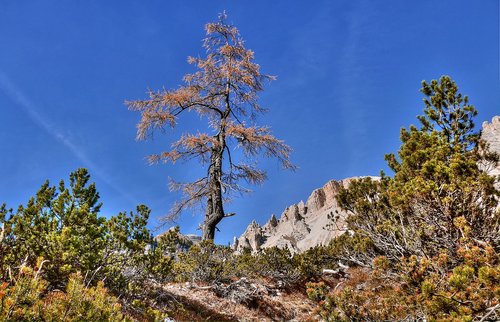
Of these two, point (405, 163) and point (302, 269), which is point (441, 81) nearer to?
point (405, 163)

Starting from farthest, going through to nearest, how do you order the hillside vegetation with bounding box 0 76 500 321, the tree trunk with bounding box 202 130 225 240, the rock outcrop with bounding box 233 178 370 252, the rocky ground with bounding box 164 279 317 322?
the rock outcrop with bounding box 233 178 370 252, the tree trunk with bounding box 202 130 225 240, the rocky ground with bounding box 164 279 317 322, the hillside vegetation with bounding box 0 76 500 321

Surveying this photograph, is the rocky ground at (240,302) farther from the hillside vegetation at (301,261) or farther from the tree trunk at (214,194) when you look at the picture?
the tree trunk at (214,194)

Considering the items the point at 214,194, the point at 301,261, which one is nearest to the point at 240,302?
the point at 301,261

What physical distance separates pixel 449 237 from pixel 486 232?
694mm

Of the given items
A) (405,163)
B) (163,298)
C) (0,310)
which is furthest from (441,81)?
(0,310)

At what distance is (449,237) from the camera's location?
5.74m

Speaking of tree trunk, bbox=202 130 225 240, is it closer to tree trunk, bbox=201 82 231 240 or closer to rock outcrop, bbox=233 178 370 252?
tree trunk, bbox=201 82 231 240

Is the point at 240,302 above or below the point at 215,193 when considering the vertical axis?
below

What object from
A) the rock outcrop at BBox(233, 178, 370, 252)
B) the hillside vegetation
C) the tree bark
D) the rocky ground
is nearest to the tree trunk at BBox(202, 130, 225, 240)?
the tree bark

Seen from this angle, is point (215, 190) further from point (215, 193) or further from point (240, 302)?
point (240, 302)

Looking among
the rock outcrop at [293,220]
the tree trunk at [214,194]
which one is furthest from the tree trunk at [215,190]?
the rock outcrop at [293,220]

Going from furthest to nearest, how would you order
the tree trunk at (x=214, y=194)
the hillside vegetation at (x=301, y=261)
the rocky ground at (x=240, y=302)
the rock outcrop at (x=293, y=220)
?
the rock outcrop at (x=293, y=220), the tree trunk at (x=214, y=194), the rocky ground at (x=240, y=302), the hillside vegetation at (x=301, y=261)

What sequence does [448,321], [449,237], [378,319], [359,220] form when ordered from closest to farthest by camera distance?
1. [448,321]
2. [378,319]
3. [449,237]
4. [359,220]

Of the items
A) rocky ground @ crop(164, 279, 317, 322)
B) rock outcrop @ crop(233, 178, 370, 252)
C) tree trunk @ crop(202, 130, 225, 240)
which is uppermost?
rock outcrop @ crop(233, 178, 370, 252)
